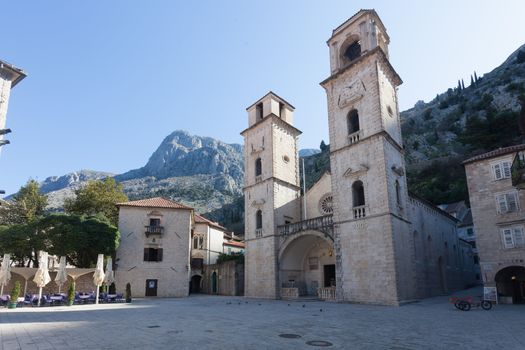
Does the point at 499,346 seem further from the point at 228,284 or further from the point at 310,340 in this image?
the point at 228,284

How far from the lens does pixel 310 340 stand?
30.4 ft

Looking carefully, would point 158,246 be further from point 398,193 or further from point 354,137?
point 398,193

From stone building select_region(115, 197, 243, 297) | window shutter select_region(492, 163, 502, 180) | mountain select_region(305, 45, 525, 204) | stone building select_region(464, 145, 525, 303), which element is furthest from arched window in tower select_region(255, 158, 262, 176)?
mountain select_region(305, 45, 525, 204)

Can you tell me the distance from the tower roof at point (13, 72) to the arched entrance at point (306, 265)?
2218 cm

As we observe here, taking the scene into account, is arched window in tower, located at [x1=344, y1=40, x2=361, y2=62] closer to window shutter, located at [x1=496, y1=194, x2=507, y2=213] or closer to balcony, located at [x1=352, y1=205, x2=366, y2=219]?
balcony, located at [x1=352, y1=205, x2=366, y2=219]

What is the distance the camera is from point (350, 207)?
24453 mm

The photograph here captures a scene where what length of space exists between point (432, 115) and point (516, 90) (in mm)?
28700

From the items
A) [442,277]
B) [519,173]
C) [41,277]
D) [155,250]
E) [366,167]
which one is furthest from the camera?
[155,250]

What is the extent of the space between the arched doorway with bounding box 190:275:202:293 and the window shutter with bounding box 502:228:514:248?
3492 centimetres

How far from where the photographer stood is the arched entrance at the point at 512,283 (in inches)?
853

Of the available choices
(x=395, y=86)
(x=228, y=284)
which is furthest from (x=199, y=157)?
(x=395, y=86)

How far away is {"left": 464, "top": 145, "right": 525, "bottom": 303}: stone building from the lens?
2081 cm

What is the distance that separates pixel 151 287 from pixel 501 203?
32.4 m

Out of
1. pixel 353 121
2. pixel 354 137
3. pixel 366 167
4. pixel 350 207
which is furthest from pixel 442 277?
pixel 353 121
